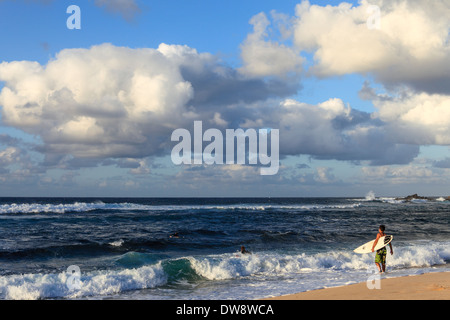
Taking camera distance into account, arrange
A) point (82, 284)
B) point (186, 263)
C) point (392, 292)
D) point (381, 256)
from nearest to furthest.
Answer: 1. point (392, 292)
2. point (82, 284)
3. point (381, 256)
4. point (186, 263)

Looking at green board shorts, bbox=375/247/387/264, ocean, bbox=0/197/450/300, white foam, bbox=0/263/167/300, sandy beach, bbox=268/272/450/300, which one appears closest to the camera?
sandy beach, bbox=268/272/450/300

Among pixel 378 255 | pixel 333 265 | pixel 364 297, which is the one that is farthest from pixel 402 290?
pixel 333 265

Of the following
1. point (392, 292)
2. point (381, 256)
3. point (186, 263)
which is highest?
point (381, 256)

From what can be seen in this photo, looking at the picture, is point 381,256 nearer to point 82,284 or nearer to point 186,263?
point 186,263

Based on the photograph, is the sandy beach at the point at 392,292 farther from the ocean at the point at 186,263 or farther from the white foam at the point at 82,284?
the white foam at the point at 82,284

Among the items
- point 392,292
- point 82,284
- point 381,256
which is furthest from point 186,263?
point 392,292

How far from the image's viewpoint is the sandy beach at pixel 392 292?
10.3 m

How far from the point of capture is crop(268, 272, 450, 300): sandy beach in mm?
10305

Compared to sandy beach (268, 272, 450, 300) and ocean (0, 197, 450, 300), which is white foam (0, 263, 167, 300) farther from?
sandy beach (268, 272, 450, 300)

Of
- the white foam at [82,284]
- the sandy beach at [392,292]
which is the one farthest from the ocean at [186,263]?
the sandy beach at [392,292]

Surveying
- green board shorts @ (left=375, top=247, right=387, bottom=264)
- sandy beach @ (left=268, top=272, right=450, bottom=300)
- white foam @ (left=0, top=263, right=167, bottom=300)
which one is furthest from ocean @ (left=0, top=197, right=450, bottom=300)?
sandy beach @ (left=268, top=272, right=450, bottom=300)

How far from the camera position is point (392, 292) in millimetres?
10914
